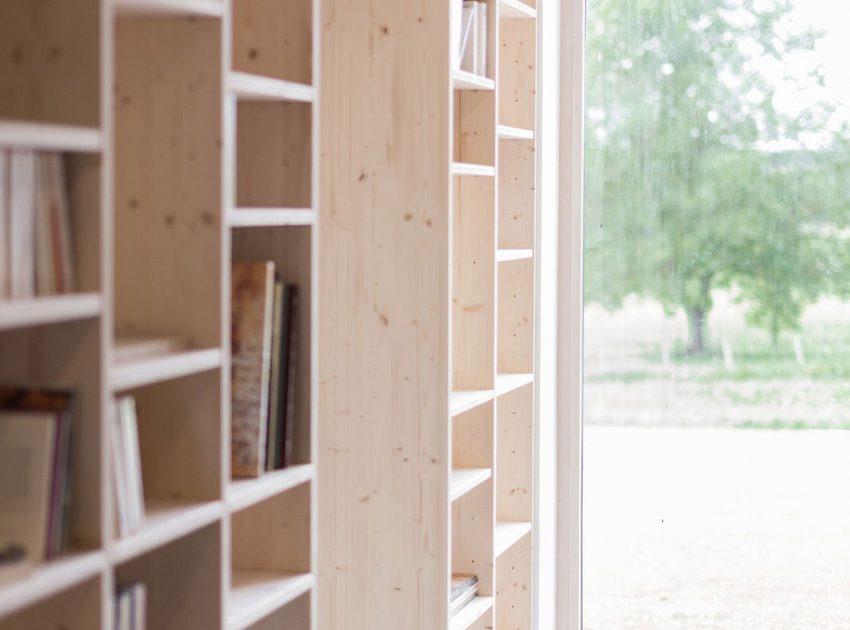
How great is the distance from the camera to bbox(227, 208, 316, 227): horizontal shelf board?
5.85 ft

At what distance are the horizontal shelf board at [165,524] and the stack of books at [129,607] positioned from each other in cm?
4

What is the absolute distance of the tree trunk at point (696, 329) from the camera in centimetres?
390

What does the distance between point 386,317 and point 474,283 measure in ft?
1.74

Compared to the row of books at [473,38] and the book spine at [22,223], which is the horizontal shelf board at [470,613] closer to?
the row of books at [473,38]

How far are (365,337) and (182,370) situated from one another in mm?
1000

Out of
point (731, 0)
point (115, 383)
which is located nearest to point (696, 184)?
point (731, 0)

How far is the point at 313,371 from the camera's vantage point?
6.65 feet

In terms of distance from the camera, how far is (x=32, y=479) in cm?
140

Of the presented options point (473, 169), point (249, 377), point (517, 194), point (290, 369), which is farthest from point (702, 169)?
point (249, 377)

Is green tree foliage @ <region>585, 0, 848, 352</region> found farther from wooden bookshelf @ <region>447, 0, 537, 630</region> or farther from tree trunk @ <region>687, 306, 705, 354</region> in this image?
wooden bookshelf @ <region>447, 0, 537, 630</region>

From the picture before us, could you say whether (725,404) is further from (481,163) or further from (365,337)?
(365,337)

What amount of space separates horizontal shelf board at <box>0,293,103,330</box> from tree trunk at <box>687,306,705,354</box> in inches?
110

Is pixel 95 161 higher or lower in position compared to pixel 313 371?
higher

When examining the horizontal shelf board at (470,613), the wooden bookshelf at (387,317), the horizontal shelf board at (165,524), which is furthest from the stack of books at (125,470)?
the horizontal shelf board at (470,613)
